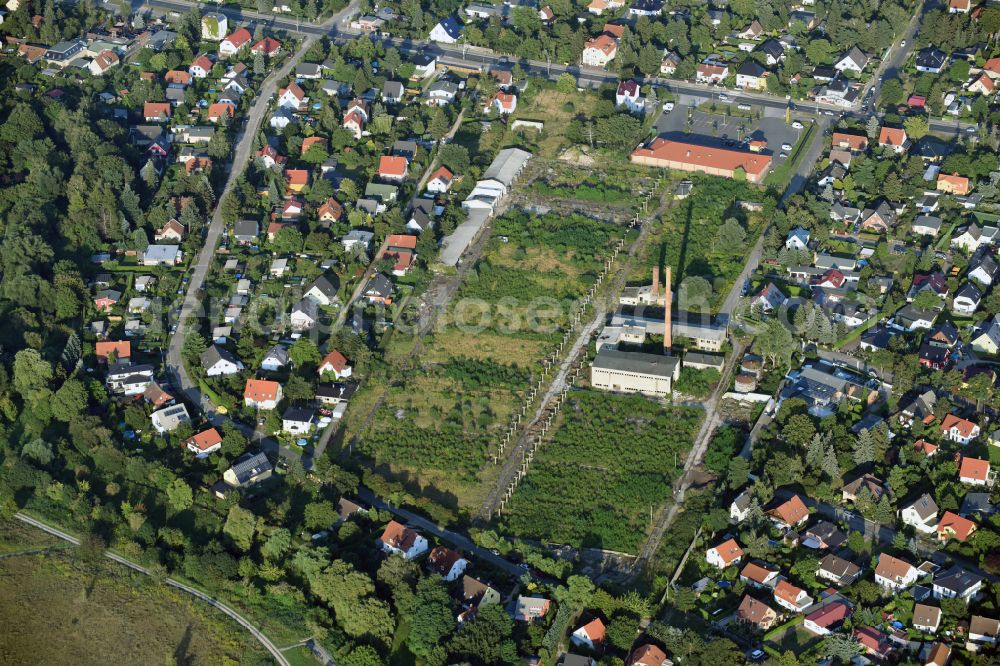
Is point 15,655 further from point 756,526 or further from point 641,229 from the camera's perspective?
point 641,229

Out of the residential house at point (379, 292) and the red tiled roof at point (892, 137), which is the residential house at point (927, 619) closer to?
the residential house at point (379, 292)

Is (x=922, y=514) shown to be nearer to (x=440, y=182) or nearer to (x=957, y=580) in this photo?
(x=957, y=580)

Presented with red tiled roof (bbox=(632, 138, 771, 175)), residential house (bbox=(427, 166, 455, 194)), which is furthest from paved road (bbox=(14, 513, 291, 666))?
red tiled roof (bbox=(632, 138, 771, 175))

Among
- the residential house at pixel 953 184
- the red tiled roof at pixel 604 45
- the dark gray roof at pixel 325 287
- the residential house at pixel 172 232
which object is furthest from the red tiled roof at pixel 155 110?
the residential house at pixel 953 184

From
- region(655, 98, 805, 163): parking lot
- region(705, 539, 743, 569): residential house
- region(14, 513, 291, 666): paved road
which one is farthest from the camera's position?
region(655, 98, 805, 163): parking lot

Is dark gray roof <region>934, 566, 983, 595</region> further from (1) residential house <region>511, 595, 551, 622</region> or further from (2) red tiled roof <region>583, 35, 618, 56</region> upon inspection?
(2) red tiled roof <region>583, 35, 618, 56</region>

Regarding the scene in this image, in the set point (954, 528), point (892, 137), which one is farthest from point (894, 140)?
point (954, 528)
